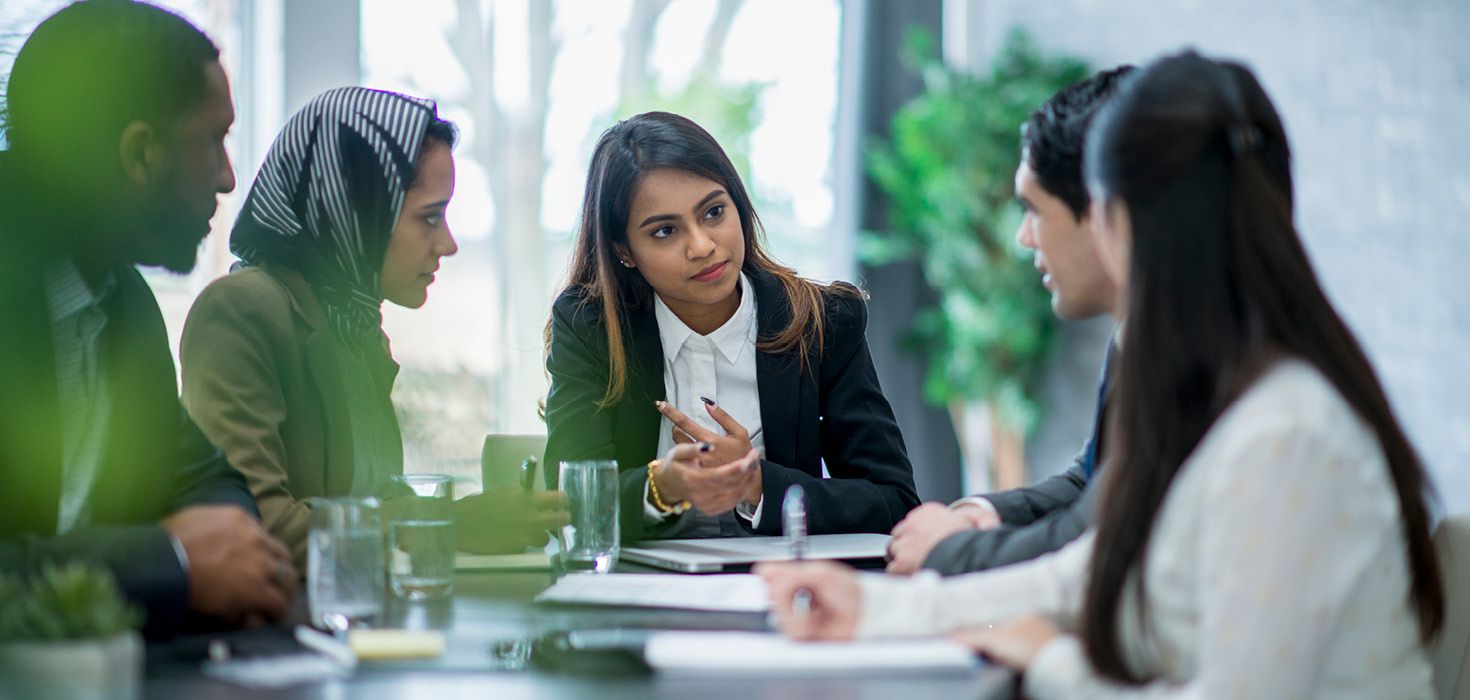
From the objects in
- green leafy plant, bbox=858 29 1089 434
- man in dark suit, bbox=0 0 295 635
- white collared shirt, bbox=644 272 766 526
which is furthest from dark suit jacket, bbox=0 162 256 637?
green leafy plant, bbox=858 29 1089 434

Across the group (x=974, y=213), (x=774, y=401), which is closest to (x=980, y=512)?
(x=774, y=401)

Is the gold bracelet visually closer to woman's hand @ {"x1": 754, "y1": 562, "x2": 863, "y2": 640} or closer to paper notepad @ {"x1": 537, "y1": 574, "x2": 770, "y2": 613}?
paper notepad @ {"x1": 537, "y1": 574, "x2": 770, "y2": 613}

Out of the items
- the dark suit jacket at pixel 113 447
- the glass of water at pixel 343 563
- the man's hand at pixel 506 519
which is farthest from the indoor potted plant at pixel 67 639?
the man's hand at pixel 506 519

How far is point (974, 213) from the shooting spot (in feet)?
14.4

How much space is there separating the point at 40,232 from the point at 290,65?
2252 millimetres

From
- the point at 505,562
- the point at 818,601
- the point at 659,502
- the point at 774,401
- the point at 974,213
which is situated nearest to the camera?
the point at 818,601

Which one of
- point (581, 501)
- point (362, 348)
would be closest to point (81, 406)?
point (581, 501)

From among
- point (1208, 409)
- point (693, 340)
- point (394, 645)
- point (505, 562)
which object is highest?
point (1208, 409)

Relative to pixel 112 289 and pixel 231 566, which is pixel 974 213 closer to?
pixel 112 289

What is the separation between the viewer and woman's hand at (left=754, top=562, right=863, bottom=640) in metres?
1.17

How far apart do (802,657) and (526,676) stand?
0.23 metres

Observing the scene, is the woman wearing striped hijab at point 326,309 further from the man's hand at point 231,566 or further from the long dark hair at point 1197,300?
the long dark hair at point 1197,300

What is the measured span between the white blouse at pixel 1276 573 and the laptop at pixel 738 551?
1.95ft

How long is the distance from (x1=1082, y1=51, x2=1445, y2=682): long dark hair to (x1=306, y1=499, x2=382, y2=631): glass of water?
2.20ft
